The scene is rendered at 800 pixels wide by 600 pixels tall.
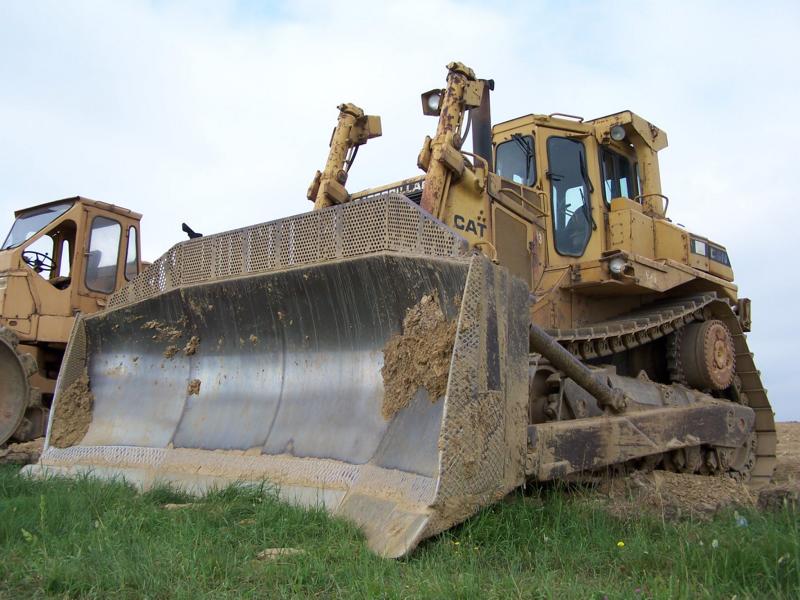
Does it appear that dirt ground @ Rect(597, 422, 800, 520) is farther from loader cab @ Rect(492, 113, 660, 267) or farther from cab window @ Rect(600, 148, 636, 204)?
cab window @ Rect(600, 148, 636, 204)

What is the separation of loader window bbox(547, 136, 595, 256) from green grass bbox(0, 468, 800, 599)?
305cm

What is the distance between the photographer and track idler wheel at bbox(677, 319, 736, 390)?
6.70 metres

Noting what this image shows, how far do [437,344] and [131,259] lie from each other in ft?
20.3

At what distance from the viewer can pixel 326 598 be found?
Result: 2.61 m

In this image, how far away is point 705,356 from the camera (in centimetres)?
671

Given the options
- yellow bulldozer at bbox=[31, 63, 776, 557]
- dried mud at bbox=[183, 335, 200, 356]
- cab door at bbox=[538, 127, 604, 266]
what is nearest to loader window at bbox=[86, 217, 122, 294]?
yellow bulldozer at bbox=[31, 63, 776, 557]

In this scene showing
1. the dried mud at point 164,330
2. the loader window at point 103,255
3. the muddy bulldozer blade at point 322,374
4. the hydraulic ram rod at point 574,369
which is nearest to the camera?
the muddy bulldozer blade at point 322,374

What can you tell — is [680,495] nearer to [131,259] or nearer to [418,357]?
[418,357]

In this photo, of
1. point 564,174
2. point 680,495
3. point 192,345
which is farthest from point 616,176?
point 192,345

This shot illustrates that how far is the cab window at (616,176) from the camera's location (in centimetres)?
691

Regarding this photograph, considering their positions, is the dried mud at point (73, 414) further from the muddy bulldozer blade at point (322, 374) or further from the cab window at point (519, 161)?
the cab window at point (519, 161)

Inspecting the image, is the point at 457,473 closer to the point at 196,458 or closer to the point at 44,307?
the point at 196,458

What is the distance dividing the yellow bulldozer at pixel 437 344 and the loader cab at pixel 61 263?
8.73 ft

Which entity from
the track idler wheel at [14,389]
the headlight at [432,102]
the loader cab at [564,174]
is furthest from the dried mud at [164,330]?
the loader cab at [564,174]
